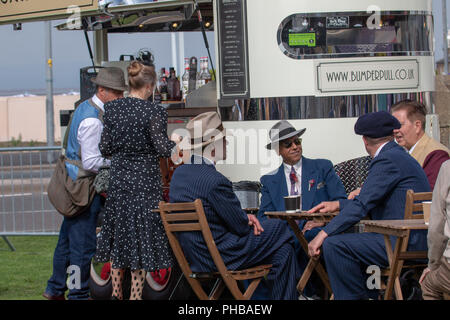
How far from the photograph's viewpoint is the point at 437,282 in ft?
13.4

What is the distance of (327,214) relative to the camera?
4969 millimetres

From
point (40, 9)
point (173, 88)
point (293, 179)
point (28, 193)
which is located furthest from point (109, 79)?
point (28, 193)

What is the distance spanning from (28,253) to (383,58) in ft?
17.4

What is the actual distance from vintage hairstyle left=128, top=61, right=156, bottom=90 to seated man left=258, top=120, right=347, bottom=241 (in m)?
1.01

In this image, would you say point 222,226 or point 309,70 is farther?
point 309,70

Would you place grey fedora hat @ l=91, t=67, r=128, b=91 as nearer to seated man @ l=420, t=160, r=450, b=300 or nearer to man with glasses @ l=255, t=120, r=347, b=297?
man with glasses @ l=255, t=120, r=347, b=297

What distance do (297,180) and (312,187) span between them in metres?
0.13

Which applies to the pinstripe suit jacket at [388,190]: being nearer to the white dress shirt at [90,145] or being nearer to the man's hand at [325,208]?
the man's hand at [325,208]

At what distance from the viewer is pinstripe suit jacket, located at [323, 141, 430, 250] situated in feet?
16.3

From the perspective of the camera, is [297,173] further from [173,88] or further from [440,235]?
[173,88]

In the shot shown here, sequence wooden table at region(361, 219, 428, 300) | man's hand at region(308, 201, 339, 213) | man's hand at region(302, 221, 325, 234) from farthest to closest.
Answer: man's hand at region(302, 221, 325, 234), man's hand at region(308, 201, 339, 213), wooden table at region(361, 219, 428, 300)

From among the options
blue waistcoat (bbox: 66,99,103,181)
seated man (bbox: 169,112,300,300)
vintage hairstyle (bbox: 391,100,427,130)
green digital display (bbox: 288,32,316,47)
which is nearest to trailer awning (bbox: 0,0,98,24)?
blue waistcoat (bbox: 66,99,103,181)

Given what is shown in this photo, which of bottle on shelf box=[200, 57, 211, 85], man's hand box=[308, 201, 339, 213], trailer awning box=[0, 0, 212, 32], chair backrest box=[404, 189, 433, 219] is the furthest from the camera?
A: bottle on shelf box=[200, 57, 211, 85]

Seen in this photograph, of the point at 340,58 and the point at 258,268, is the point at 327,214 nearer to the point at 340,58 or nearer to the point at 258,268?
the point at 258,268
